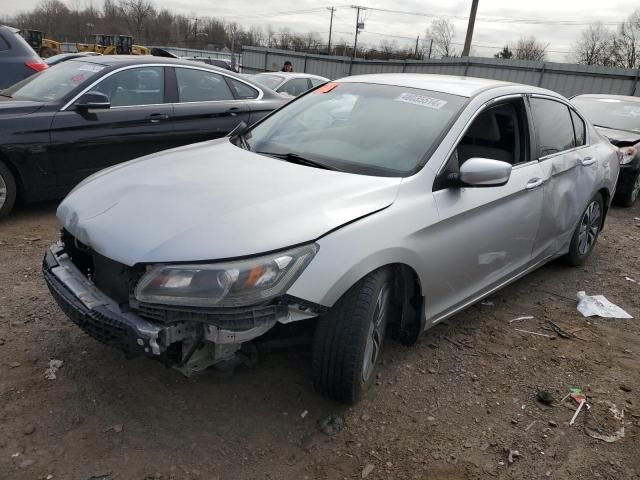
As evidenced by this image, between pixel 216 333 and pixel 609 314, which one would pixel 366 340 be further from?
pixel 609 314

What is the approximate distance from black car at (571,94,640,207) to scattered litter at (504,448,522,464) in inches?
223

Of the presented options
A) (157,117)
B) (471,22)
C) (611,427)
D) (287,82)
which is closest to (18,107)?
(157,117)

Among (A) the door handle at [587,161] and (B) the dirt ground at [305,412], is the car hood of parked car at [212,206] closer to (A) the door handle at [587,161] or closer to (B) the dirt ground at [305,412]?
(B) the dirt ground at [305,412]

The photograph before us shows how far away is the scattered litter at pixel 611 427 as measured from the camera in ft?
8.70

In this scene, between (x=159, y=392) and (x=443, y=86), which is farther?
(x=443, y=86)

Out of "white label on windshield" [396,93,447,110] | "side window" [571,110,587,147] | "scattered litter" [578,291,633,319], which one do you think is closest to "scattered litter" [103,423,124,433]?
"white label on windshield" [396,93,447,110]

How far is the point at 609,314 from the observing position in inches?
159

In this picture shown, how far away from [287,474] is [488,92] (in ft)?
8.15

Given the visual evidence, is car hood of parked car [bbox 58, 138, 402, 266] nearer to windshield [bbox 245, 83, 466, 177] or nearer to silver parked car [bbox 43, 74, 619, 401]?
silver parked car [bbox 43, 74, 619, 401]

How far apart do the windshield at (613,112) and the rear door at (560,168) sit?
4.10 metres

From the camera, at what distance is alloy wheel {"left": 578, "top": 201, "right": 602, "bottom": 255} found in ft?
15.2

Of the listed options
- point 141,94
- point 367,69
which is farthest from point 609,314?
point 367,69

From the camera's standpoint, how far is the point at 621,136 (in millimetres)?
7441

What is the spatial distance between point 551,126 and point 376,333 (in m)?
2.30
